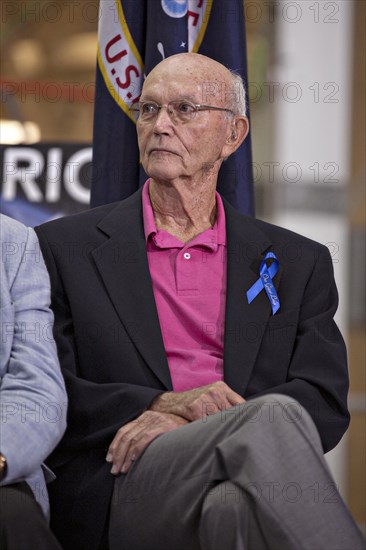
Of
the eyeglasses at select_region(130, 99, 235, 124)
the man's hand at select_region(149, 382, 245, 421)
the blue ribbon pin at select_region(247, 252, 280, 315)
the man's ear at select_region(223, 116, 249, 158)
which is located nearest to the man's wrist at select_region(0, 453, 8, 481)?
the man's hand at select_region(149, 382, 245, 421)

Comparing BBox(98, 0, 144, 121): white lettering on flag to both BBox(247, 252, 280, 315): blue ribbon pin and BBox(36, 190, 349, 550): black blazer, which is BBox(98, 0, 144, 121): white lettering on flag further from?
BBox(247, 252, 280, 315): blue ribbon pin

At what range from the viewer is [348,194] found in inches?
187

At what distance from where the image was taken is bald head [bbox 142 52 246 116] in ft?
7.07

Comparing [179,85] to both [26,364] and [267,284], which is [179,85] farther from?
[26,364]

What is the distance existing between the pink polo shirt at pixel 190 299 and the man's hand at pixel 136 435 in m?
0.13

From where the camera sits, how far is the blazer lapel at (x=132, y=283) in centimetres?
192

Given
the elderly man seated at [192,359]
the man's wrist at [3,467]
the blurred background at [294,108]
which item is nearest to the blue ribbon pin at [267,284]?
the elderly man seated at [192,359]

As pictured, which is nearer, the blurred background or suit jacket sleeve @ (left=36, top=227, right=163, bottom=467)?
suit jacket sleeve @ (left=36, top=227, right=163, bottom=467)

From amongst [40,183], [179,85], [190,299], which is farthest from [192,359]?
[40,183]

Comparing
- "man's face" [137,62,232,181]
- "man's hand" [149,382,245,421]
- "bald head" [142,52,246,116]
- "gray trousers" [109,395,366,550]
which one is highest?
"bald head" [142,52,246,116]

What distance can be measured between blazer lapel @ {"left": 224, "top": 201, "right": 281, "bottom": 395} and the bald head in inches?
11.9

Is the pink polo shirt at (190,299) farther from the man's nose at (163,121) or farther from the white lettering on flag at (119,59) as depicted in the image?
the white lettering on flag at (119,59)

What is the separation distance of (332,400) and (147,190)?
2.12 feet

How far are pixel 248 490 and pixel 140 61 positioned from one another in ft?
4.36
